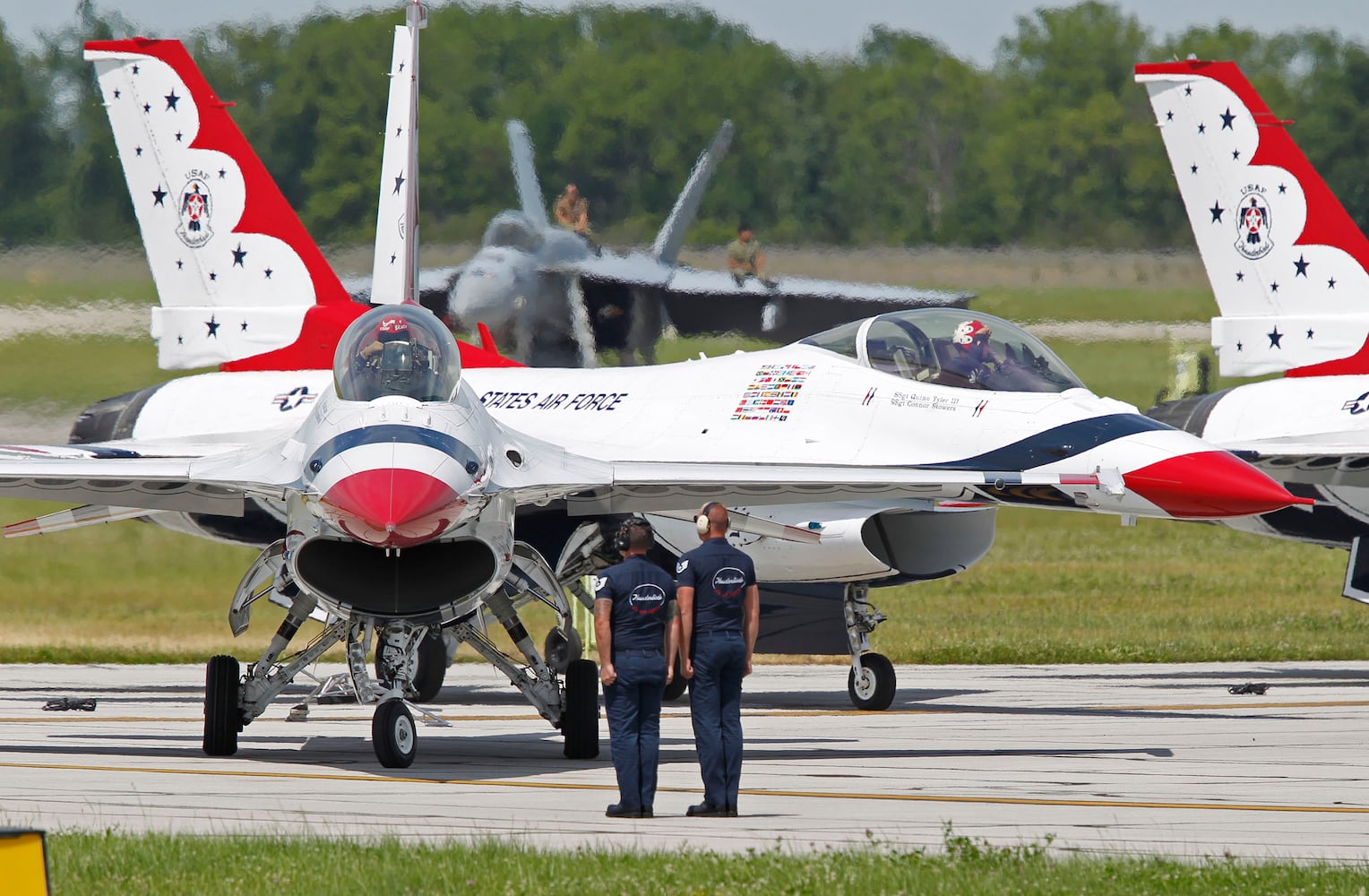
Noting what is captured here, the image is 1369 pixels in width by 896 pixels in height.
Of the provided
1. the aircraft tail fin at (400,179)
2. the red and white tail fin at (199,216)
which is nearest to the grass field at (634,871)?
the aircraft tail fin at (400,179)

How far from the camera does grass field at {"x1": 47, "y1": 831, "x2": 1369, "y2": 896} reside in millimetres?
7465

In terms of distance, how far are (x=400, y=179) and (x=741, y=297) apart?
10.0 metres

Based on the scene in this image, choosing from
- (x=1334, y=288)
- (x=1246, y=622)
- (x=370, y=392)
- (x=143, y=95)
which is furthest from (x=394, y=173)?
(x=1246, y=622)

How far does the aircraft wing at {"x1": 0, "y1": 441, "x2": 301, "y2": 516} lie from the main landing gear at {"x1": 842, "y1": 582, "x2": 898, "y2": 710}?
5147mm

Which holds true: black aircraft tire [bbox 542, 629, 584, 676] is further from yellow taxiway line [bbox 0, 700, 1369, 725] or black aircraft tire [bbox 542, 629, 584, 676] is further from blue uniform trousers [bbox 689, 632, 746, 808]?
blue uniform trousers [bbox 689, 632, 746, 808]

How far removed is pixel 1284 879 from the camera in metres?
7.59

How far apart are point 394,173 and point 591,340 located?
30.7ft

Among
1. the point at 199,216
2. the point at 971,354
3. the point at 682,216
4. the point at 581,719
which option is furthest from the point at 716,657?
the point at 682,216

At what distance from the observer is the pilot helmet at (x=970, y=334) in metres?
15.2

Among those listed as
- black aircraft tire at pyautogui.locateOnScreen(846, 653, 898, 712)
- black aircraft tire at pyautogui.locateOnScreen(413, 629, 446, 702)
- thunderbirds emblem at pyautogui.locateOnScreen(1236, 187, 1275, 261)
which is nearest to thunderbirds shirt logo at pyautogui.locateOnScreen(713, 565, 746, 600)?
black aircraft tire at pyautogui.locateOnScreen(846, 653, 898, 712)

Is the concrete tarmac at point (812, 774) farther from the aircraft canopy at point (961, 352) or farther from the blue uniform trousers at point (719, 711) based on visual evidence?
the aircraft canopy at point (961, 352)

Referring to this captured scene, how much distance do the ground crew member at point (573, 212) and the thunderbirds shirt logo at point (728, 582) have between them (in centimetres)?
1970

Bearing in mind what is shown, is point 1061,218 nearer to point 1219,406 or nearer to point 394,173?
point 1219,406

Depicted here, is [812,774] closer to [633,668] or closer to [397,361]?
[633,668]
